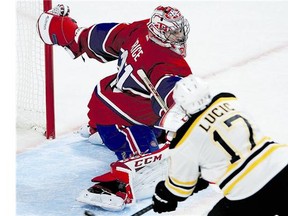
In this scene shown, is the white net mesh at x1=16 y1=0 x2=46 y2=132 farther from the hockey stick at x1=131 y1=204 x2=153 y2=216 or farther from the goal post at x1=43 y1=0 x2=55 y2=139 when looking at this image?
the hockey stick at x1=131 y1=204 x2=153 y2=216

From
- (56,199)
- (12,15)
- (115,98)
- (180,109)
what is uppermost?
(12,15)

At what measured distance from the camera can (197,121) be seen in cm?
245

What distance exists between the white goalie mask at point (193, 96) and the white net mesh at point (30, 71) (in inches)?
65.5

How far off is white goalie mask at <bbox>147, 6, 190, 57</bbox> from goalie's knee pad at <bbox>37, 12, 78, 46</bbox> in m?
0.54

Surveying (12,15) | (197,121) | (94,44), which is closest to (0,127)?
(12,15)

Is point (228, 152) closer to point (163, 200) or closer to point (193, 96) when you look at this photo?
point (193, 96)

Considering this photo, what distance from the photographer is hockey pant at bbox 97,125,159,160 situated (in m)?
3.38

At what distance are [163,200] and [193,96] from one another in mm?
384

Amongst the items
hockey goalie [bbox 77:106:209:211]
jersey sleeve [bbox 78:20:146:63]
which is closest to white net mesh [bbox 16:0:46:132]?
jersey sleeve [bbox 78:20:146:63]

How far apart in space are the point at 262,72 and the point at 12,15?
277 centimetres

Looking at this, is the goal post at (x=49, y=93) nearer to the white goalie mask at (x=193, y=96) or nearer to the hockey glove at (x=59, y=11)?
the hockey glove at (x=59, y=11)

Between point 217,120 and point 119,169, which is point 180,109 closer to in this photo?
point 217,120

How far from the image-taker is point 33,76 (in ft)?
14.2

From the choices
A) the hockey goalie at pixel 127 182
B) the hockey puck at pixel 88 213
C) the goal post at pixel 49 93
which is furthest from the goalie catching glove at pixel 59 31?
the hockey puck at pixel 88 213
